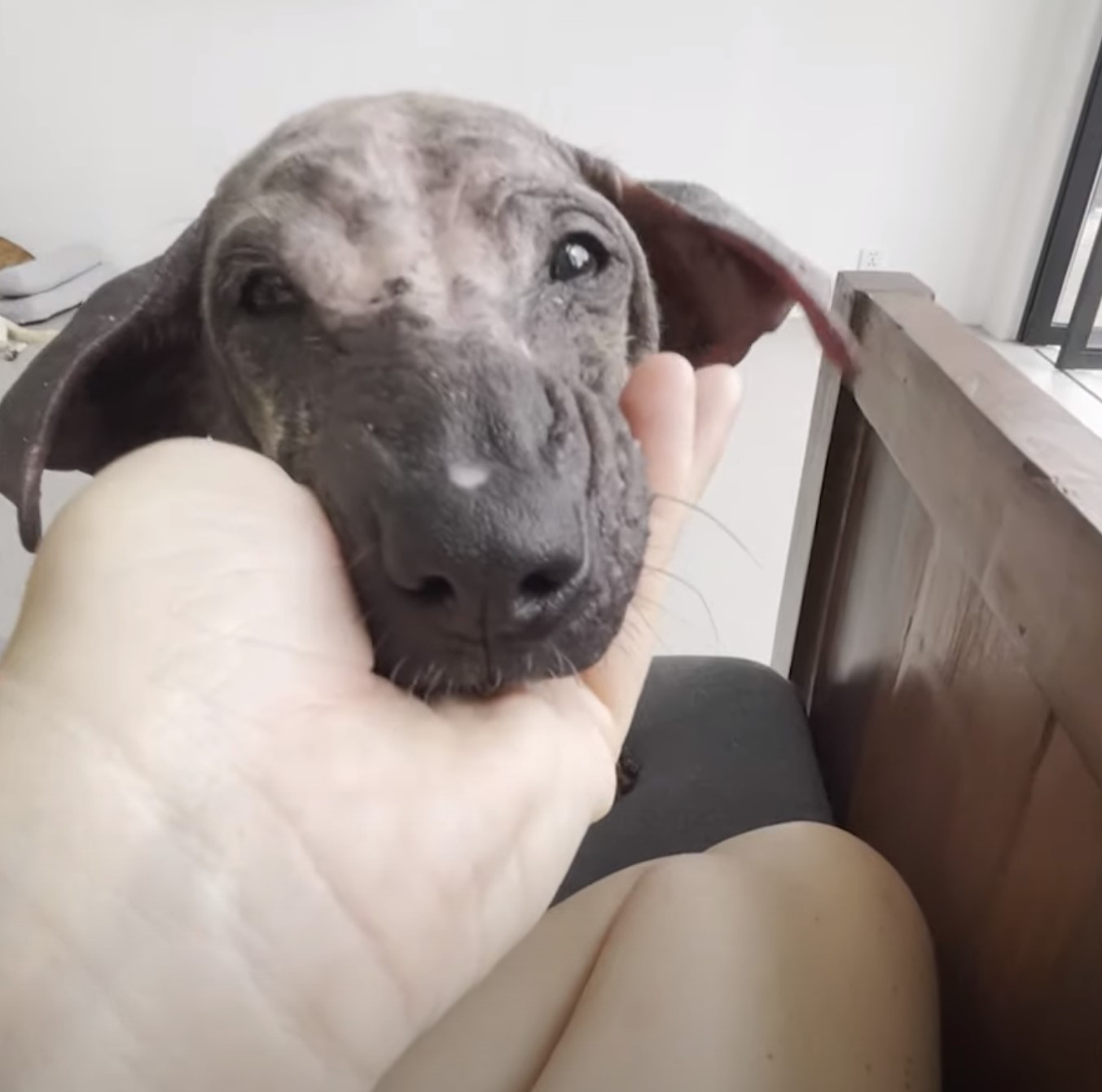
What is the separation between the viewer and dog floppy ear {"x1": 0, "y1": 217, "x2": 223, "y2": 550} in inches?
35.0

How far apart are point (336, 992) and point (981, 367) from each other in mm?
609

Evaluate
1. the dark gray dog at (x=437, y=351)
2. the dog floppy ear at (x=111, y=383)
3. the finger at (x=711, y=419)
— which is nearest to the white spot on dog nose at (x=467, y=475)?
the dark gray dog at (x=437, y=351)

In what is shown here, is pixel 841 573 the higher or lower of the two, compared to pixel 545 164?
lower

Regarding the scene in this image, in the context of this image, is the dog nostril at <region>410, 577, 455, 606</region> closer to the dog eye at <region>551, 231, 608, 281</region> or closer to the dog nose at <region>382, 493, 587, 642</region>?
the dog nose at <region>382, 493, 587, 642</region>

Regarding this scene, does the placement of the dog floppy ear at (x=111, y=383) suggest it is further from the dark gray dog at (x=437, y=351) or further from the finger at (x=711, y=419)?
the finger at (x=711, y=419)

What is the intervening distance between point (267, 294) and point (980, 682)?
54cm

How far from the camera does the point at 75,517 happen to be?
1.76 feet

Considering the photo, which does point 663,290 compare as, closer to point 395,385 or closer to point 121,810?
point 395,385

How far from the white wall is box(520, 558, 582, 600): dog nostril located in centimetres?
221

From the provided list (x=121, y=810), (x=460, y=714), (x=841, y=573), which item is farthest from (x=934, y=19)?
(x=121, y=810)

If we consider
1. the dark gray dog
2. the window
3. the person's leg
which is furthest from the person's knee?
the window

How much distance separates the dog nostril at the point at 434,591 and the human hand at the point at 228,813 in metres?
0.04

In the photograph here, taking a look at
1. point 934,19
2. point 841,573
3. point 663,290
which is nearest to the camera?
point 663,290

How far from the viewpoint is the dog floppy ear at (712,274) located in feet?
3.27
